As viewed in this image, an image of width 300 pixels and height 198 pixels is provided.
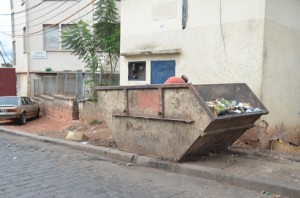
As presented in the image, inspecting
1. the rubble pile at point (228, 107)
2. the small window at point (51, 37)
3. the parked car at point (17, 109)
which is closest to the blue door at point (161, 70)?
the rubble pile at point (228, 107)

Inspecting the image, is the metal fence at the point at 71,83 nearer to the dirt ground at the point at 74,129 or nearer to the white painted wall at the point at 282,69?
the dirt ground at the point at 74,129

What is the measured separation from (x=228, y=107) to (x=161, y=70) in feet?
13.3

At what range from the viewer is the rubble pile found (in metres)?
6.39

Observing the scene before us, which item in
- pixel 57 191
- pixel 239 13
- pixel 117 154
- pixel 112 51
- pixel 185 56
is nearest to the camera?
pixel 57 191

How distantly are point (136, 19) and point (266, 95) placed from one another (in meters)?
4.86

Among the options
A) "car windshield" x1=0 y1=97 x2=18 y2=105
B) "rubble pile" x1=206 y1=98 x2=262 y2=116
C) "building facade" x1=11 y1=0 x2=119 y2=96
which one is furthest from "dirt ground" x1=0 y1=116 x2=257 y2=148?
"building facade" x1=11 y1=0 x2=119 y2=96

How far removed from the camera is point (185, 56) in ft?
32.2

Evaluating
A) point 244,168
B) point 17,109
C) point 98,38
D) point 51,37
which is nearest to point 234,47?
point 244,168

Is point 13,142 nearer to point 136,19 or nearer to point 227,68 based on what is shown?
point 136,19

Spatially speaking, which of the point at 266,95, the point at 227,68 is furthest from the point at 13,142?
the point at 266,95

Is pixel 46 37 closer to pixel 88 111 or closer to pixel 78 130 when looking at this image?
pixel 88 111

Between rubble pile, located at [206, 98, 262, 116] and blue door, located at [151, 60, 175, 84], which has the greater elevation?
blue door, located at [151, 60, 175, 84]

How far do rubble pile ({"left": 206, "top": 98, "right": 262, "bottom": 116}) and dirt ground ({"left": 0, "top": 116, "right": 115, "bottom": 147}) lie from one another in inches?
134

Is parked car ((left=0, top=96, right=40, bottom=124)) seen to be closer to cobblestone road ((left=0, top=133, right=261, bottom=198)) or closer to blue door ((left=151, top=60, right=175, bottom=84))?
cobblestone road ((left=0, top=133, right=261, bottom=198))
